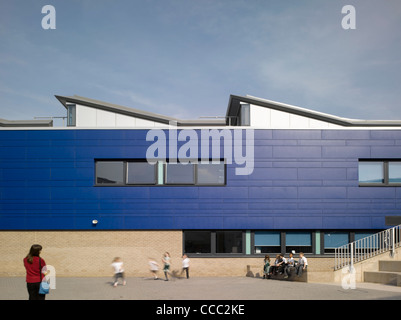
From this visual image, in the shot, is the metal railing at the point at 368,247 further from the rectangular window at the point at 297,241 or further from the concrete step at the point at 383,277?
the rectangular window at the point at 297,241

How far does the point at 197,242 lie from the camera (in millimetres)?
20328

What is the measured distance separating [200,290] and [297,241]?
23.6ft

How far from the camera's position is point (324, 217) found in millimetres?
20297

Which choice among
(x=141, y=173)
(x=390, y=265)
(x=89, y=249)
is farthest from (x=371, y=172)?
(x=89, y=249)

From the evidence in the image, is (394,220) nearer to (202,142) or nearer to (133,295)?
(202,142)

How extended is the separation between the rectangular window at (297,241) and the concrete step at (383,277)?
3.11 meters

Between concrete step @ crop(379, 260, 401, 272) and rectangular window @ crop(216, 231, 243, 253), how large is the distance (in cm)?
627

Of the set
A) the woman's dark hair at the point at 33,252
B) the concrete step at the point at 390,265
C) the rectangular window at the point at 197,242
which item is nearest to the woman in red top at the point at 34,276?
the woman's dark hair at the point at 33,252

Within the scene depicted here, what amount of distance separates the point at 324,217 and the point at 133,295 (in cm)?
1048

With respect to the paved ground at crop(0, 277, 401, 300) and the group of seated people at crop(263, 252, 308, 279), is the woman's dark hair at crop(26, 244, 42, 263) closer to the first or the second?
the paved ground at crop(0, 277, 401, 300)

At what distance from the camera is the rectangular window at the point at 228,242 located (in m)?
20.3

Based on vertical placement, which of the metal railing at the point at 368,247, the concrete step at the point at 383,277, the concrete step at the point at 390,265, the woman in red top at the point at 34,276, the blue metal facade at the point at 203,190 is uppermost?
the blue metal facade at the point at 203,190

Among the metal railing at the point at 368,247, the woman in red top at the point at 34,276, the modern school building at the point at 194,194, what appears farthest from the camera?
the modern school building at the point at 194,194
